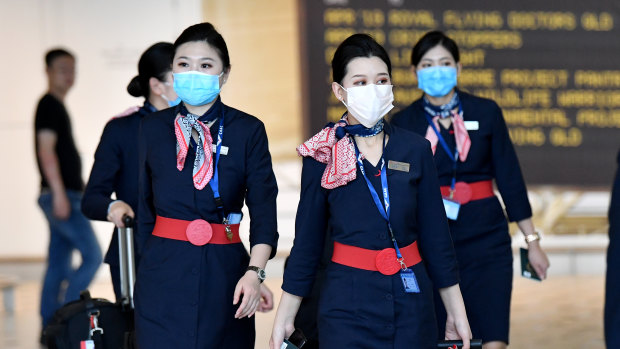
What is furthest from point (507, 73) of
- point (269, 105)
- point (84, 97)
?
point (84, 97)

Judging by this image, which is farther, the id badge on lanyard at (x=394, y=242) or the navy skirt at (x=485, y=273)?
the navy skirt at (x=485, y=273)

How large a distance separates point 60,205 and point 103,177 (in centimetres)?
220

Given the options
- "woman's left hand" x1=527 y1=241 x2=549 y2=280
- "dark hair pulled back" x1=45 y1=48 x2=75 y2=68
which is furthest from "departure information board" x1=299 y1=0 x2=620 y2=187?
"woman's left hand" x1=527 y1=241 x2=549 y2=280

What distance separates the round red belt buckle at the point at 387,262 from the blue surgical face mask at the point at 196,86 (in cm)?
88

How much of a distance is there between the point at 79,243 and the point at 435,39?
3067 millimetres

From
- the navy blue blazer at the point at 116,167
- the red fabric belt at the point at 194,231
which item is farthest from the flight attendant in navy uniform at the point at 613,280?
the navy blue blazer at the point at 116,167

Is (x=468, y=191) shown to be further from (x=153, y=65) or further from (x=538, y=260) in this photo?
(x=153, y=65)

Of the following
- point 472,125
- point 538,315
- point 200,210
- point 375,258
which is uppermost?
point 472,125

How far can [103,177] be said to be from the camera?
12.8 ft

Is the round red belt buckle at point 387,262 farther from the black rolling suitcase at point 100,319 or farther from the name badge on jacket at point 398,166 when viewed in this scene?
the black rolling suitcase at point 100,319

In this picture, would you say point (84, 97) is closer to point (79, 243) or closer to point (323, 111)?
point (323, 111)

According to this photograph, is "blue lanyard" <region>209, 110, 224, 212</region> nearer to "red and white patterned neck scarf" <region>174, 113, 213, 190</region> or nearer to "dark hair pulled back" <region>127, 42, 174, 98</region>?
"red and white patterned neck scarf" <region>174, 113, 213, 190</region>

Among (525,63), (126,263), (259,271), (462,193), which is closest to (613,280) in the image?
(259,271)

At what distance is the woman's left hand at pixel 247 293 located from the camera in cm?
298
